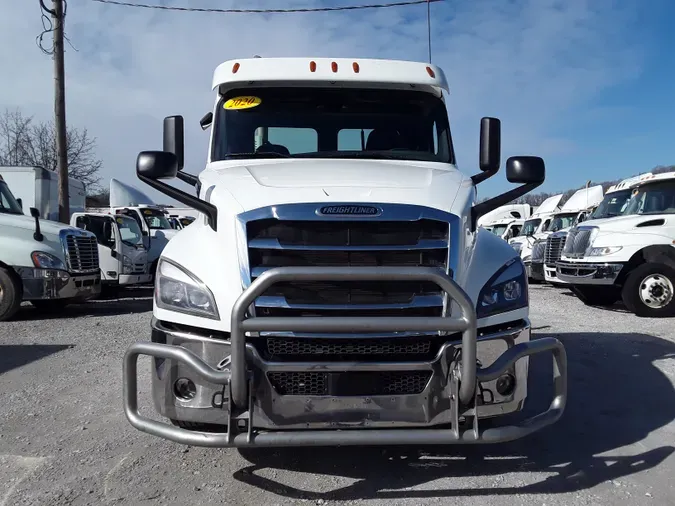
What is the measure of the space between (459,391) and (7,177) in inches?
560

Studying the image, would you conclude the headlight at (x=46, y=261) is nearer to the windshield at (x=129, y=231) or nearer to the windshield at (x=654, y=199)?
the windshield at (x=129, y=231)

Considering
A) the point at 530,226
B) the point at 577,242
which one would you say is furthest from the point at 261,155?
the point at 530,226

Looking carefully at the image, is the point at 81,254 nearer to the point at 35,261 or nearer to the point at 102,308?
the point at 35,261

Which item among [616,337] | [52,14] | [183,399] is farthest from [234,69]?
[52,14]

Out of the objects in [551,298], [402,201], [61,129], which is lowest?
[551,298]

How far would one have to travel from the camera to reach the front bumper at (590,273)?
385 inches

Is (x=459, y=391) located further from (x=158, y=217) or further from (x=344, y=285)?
(x=158, y=217)

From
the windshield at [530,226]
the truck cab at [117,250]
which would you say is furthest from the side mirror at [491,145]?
the windshield at [530,226]

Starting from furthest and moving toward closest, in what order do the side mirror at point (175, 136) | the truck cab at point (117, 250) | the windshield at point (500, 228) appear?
the windshield at point (500, 228)
the truck cab at point (117, 250)
the side mirror at point (175, 136)

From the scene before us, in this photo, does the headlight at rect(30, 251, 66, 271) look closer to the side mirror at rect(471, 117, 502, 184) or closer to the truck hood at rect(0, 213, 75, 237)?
the truck hood at rect(0, 213, 75, 237)

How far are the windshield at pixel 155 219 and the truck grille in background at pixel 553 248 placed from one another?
393 inches

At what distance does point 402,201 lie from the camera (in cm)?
322

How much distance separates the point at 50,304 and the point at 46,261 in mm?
1542

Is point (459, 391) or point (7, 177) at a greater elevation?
point (7, 177)
